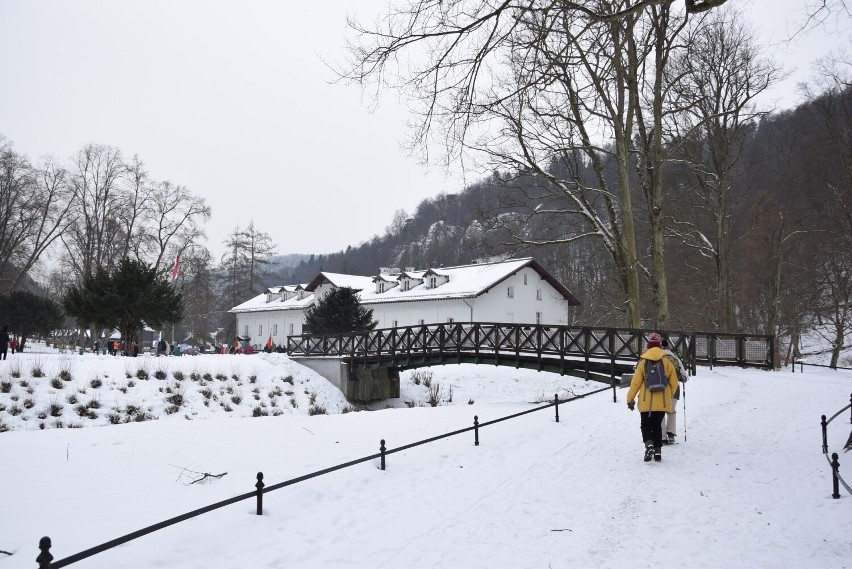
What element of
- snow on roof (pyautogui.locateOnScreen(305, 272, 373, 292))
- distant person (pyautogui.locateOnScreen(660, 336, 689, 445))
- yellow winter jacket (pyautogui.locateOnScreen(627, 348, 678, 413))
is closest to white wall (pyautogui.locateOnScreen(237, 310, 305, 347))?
snow on roof (pyautogui.locateOnScreen(305, 272, 373, 292))

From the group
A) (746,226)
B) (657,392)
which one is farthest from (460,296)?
(657,392)

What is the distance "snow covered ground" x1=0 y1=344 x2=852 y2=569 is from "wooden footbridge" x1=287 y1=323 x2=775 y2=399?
509cm

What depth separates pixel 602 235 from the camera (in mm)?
18203

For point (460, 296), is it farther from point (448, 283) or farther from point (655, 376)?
point (655, 376)

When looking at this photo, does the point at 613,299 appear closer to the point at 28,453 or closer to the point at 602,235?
the point at 602,235

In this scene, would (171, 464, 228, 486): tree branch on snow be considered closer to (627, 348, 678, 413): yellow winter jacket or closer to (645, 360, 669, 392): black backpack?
(627, 348, 678, 413): yellow winter jacket

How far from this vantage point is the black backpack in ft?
27.5

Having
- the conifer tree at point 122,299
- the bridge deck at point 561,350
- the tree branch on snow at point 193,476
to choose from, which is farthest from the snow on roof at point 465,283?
the tree branch on snow at point 193,476

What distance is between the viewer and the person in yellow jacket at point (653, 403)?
8234 millimetres

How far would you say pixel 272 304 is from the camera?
53844 mm

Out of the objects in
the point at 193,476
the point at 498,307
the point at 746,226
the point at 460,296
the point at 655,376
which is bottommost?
the point at 193,476

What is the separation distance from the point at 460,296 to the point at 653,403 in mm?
29754

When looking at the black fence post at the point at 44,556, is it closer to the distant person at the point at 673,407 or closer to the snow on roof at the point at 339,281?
the distant person at the point at 673,407

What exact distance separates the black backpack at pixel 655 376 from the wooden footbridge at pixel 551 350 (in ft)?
23.6
